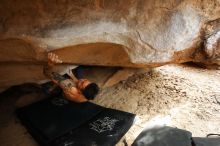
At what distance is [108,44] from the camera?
1.68 metres

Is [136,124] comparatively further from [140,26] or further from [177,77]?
[140,26]

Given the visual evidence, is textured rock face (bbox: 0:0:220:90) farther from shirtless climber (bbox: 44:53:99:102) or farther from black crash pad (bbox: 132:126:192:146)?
black crash pad (bbox: 132:126:192:146)

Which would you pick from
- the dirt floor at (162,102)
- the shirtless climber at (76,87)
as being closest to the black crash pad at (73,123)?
the dirt floor at (162,102)

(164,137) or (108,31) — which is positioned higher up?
(108,31)

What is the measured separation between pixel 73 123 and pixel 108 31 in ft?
2.06

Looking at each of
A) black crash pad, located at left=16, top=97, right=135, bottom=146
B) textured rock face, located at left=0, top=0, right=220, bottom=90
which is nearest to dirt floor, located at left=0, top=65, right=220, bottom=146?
black crash pad, located at left=16, top=97, right=135, bottom=146

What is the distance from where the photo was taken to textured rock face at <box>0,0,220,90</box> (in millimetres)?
1564

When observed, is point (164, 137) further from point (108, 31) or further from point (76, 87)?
point (108, 31)

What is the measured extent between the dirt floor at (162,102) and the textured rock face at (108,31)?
0.24m

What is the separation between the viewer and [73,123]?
5.87ft

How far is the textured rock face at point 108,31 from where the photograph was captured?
156cm

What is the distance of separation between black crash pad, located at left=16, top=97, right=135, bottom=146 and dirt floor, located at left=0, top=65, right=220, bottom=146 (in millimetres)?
63

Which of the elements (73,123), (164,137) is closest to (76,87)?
(73,123)

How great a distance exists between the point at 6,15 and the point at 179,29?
39.4 inches
